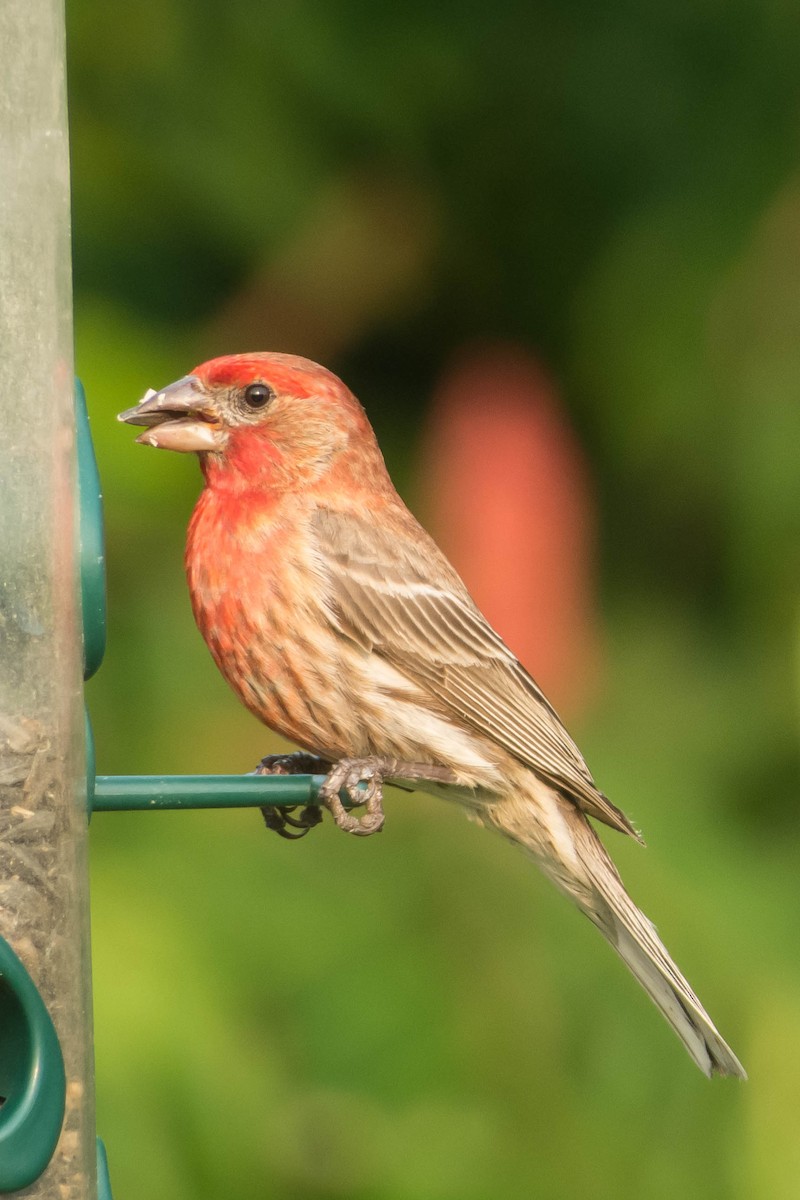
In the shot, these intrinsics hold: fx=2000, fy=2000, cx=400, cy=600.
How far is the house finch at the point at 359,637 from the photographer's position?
418 centimetres

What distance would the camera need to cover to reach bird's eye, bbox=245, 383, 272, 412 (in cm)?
448

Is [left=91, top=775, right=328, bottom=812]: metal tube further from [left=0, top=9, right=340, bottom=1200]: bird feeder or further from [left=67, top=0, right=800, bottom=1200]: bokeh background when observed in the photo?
[left=67, top=0, right=800, bottom=1200]: bokeh background

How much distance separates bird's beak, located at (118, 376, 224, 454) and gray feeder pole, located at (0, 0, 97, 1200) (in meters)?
0.90

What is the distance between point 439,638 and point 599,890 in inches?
27.5

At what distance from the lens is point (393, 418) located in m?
5.54

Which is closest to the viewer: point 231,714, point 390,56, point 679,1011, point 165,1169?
point 165,1169

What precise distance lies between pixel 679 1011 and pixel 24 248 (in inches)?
88.4

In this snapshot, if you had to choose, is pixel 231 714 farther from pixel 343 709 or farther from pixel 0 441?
pixel 0 441

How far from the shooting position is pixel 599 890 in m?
4.65

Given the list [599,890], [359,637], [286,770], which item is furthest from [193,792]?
[599,890]

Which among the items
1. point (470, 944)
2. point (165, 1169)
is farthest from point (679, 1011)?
point (165, 1169)

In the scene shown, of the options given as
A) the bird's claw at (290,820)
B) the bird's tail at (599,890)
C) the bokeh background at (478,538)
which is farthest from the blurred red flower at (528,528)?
the bird's claw at (290,820)

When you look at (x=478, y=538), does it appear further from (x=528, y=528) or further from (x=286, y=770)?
(x=286, y=770)

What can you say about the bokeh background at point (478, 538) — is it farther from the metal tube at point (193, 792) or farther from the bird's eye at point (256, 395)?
the metal tube at point (193, 792)
